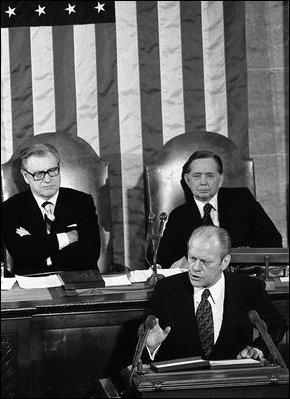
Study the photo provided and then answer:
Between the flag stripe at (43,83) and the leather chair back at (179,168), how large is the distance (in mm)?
1051

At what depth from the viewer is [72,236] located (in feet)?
19.3

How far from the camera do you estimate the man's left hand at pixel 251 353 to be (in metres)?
4.12

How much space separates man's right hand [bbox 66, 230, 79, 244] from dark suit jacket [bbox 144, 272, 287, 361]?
4.37 feet

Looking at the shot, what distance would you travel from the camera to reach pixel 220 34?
7285 mm

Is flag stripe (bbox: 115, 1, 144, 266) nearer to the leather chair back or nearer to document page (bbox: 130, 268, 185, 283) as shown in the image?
the leather chair back

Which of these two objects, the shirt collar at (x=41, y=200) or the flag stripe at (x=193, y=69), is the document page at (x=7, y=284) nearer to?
the shirt collar at (x=41, y=200)

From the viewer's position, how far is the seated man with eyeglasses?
582cm

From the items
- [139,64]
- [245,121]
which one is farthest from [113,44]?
[245,121]

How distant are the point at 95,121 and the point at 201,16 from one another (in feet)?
3.65

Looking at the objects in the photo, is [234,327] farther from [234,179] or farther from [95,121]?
[95,121]

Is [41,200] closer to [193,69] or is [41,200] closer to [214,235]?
[214,235]

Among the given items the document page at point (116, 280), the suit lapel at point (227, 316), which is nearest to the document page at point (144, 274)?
the document page at point (116, 280)

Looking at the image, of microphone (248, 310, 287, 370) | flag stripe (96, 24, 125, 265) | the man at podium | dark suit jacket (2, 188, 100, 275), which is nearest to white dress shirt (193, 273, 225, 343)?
the man at podium

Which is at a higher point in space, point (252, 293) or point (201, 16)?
point (201, 16)
